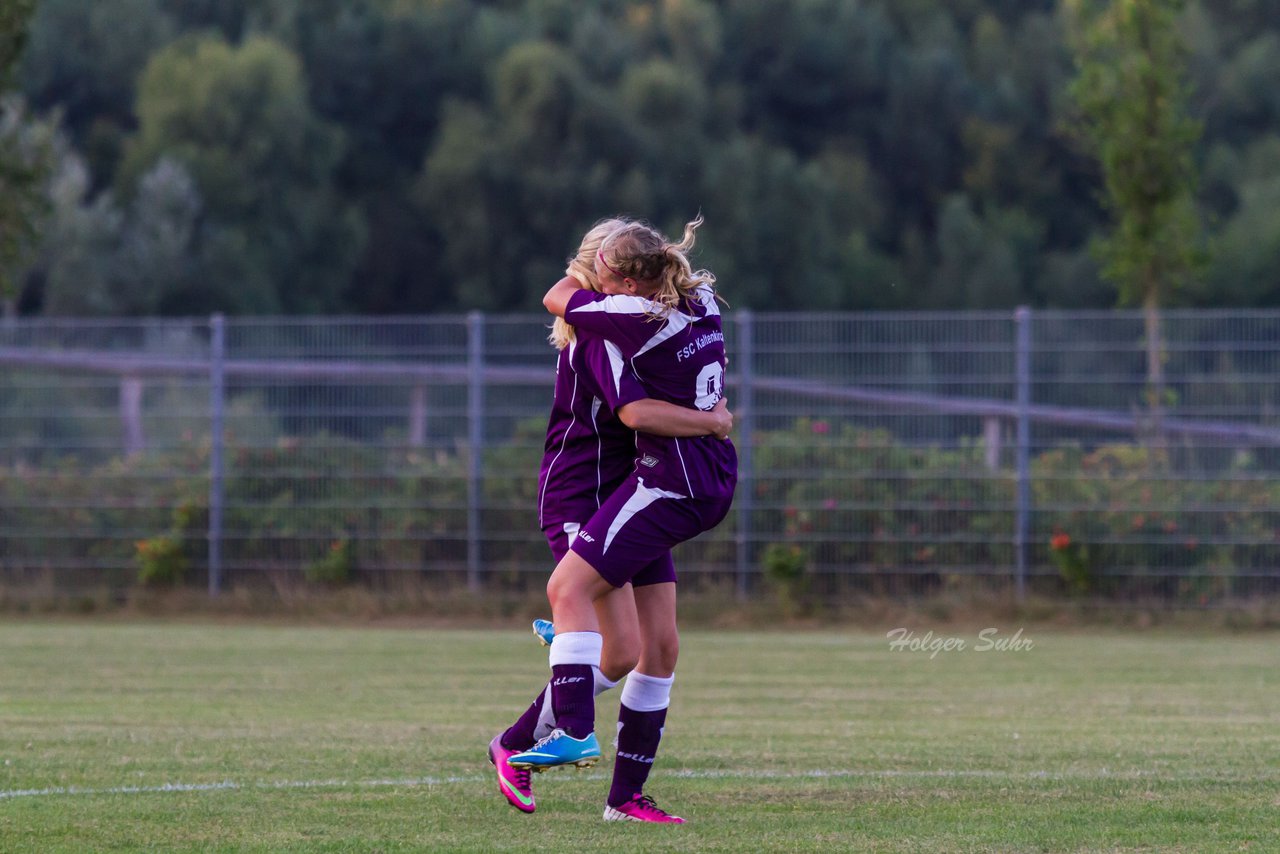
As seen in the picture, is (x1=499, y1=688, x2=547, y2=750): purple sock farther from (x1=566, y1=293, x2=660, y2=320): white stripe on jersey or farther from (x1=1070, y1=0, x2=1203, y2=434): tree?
(x1=1070, y1=0, x2=1203, y2=434): tree

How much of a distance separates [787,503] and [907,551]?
1.09 m

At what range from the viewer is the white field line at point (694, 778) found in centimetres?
652

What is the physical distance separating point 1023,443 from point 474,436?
4750mm

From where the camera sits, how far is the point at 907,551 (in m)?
15.7

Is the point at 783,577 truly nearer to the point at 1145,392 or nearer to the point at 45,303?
the point at 1145,392

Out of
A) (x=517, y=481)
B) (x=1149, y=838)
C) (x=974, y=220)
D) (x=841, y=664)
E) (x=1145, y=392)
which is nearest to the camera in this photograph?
(x=1149, y=838)

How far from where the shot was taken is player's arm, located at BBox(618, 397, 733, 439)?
5.77 m

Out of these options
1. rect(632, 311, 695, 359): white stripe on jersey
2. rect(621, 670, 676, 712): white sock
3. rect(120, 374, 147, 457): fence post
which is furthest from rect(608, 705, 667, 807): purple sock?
rect(120, 374, 147, 457): fence post

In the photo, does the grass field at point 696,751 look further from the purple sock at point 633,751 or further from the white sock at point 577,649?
the white sock at point 577,649

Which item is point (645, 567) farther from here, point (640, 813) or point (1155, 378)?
point (1155, 378)

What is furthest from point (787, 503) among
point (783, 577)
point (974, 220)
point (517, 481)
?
point (974, 220)

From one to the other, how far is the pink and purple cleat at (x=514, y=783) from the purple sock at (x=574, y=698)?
0.27 m

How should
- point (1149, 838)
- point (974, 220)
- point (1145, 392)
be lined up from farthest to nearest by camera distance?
point (974, 220) < point (1145, 392) < point (1149, 838)

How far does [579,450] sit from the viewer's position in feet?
20.1
